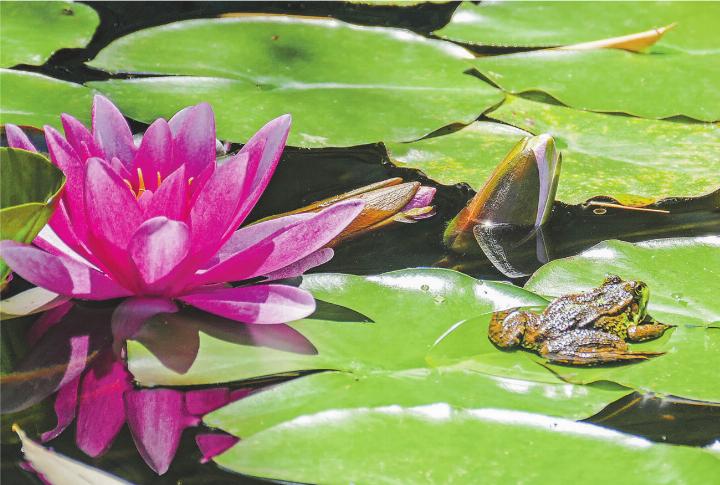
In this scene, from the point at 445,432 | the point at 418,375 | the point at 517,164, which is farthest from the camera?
the point at 517,164

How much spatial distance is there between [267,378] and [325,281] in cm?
25

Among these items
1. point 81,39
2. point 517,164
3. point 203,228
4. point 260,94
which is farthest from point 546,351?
point 81,39

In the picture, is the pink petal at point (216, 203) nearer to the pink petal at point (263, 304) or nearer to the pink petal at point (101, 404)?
the pink petal at point (263, 304)

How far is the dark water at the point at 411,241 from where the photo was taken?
112cm

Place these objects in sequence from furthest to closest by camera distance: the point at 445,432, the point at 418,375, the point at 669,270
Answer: the point at 669,270, the point at 418,375, the point at 445,432

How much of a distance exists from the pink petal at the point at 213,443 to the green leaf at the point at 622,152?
89cm

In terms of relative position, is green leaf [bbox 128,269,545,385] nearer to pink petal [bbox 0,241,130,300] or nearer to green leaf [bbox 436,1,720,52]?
pink petal [bbox 0,241,130,300]

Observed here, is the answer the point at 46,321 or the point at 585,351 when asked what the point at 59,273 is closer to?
the point at 46,321

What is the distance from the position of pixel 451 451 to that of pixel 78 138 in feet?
2.62

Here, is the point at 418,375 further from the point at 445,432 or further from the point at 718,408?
the point at 718,408

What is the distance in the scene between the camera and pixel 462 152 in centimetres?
193

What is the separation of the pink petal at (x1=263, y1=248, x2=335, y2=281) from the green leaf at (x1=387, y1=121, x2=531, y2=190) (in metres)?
0.42

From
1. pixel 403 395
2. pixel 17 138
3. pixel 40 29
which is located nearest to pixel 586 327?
pixel 403 395

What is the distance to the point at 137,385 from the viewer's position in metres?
1.24
